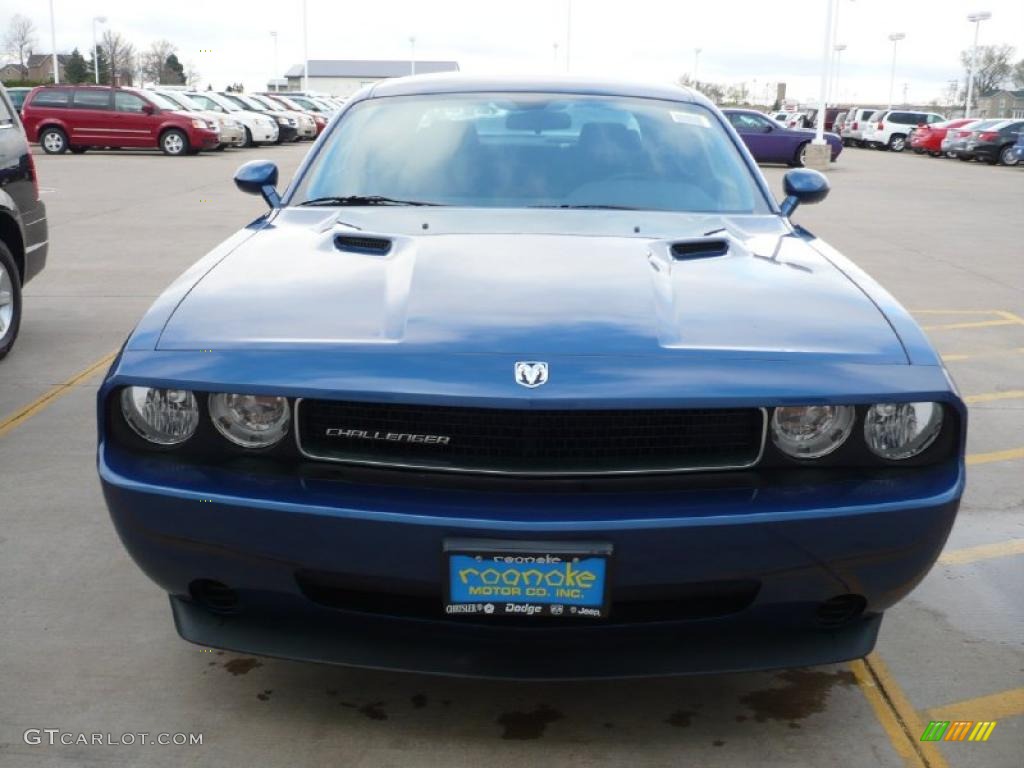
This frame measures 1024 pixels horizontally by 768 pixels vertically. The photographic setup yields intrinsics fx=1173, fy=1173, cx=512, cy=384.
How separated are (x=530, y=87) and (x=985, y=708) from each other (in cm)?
255

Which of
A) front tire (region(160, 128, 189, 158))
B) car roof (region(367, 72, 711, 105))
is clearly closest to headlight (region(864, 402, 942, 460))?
car roof (region(367, 72, 711, 105))

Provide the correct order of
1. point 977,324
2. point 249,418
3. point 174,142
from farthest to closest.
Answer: point 174,142
point 977,324
point 249,418

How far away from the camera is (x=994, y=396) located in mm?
5906

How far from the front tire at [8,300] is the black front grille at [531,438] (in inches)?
173

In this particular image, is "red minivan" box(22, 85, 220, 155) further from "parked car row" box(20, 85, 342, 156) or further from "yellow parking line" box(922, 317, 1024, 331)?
"yellow parking line" box(922, 317, 1024, 331)

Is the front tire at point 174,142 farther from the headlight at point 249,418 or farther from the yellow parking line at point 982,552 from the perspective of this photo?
the headlight at point 249,418

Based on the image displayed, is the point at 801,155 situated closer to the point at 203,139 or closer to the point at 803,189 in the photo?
the point at 203,139

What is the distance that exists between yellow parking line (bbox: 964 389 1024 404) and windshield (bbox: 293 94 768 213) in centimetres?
250

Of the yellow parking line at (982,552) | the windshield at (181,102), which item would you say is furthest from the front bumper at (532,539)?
the windshield at (181,102)

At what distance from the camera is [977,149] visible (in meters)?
32.8

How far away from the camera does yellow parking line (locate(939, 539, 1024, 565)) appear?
3760mm

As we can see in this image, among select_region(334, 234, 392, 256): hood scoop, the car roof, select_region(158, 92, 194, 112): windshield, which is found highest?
the car roof

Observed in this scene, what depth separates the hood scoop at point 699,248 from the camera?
3049 mm

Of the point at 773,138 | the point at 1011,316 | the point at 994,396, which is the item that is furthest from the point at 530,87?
the point at 773,138
